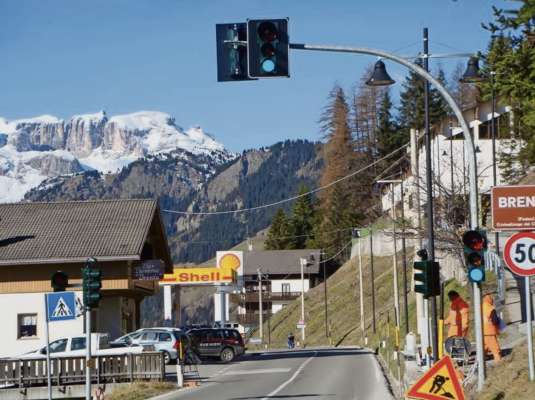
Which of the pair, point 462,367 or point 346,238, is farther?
point 346,238

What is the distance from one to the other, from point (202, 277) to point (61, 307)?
44.4 meters

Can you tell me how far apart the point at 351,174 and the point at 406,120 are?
8.41m

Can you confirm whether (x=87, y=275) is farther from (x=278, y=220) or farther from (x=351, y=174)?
(x=278, y=220)

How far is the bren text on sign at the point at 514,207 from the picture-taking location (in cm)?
1827

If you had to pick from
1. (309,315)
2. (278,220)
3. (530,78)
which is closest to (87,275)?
(530,78)

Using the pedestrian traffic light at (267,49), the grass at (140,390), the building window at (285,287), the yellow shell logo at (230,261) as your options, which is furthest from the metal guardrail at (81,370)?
the building window at (285,287)

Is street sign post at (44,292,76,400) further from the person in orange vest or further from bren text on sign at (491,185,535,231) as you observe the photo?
bren text on sign at (491,185,535,231)

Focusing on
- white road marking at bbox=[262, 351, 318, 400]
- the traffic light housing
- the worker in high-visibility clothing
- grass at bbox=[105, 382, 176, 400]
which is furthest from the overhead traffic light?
grass at bbox=[105, 382, 176, 400]

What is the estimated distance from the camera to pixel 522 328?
101ft

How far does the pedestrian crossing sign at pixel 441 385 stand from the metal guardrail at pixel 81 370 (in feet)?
61.6

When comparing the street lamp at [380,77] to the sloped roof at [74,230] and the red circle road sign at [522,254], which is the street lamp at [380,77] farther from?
the sloped roof at [74,230]

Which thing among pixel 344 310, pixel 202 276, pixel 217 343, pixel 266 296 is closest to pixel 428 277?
pixel 217 343

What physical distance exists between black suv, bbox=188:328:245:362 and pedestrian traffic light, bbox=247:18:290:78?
36.4 meters

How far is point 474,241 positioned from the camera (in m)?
19.9
